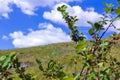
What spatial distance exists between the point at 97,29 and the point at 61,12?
2.55ft

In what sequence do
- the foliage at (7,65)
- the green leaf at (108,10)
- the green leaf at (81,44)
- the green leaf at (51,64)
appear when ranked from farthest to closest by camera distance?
the green leaf at (108,10) < the green leaf at (51,64) < the green leaf at (81,44) < the foliage at (7,65)

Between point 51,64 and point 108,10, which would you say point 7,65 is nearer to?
point 51,64

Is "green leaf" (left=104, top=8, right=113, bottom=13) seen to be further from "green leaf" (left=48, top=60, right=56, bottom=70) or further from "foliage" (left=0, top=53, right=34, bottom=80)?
"foliage" (left=0, top=53, right=34, bottom=80)

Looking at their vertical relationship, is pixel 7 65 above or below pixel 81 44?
below

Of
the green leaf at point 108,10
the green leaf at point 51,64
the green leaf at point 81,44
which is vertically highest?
the green leaf at point 108,10

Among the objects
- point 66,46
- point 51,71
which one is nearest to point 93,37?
point 51,71

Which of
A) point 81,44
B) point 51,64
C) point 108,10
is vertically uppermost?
point 108,10

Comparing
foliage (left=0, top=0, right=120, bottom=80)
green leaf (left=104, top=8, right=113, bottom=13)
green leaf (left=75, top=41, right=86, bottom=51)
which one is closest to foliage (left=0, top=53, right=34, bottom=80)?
foliage (left=0, top=0, right=120, bottom=80)

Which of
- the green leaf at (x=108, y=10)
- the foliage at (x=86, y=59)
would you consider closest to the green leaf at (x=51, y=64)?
the foliage at (x=86, y=59)

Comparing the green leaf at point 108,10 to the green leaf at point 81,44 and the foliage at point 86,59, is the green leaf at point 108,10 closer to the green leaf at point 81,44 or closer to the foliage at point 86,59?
the foliage at point 86,59

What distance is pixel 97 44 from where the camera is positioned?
14.4ft

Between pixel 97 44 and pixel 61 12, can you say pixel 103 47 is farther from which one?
pixel 61 12

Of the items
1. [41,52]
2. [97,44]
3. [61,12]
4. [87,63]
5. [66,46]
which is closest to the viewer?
[87,63]

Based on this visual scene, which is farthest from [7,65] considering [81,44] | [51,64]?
[81,44]
